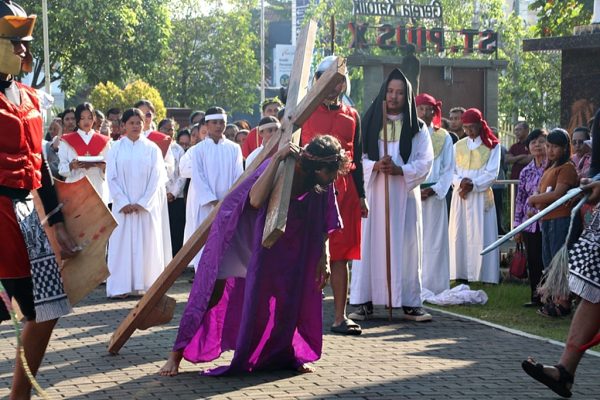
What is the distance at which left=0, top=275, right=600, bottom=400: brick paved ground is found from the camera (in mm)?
7512

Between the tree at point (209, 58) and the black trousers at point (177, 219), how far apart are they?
1621 inches

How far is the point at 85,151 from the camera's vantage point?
14898mm

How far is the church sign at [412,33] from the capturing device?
40778 millimetres

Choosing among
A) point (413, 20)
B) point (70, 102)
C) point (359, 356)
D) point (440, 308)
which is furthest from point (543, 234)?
point (70, 102)

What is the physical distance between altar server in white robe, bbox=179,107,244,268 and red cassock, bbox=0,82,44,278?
7735 mm

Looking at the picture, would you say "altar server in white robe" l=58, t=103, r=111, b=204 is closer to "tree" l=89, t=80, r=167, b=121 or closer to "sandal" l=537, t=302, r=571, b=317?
"sandal" l=537, t=302, r=571, b=317

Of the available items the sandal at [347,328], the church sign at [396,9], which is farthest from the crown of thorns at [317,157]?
the church sign at [396,9]

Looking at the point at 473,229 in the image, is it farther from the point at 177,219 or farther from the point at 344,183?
the point at 177,219

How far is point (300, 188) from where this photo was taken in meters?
7.96

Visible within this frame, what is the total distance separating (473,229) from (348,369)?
6.29 m

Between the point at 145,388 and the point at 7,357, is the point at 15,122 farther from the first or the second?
the point at 7,357

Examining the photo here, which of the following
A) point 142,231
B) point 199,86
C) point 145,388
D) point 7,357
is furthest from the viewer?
point 199,86

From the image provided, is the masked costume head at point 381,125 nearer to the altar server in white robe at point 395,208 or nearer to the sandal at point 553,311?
the altar server in white robe at point 395,208

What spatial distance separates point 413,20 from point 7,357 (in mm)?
40775
